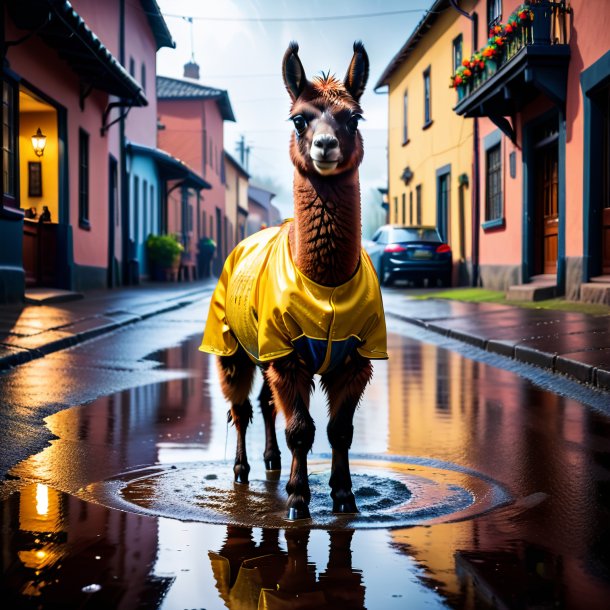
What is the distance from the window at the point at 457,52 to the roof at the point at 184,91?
22249mm

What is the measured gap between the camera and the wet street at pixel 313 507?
2654 millimetres

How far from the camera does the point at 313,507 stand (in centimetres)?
377

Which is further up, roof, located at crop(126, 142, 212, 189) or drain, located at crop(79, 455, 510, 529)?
roof, located at crop(126, 142, 212, 189)

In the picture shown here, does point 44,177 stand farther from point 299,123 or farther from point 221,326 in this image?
point 299,123

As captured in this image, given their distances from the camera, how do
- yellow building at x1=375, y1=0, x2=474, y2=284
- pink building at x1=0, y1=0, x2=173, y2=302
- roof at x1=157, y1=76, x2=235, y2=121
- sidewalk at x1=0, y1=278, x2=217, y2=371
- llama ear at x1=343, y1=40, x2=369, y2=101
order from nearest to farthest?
llama ear at x1=343, y1=40, x2=369, y2=101, sidewalk at x1=0, y1=278, x2=217, y2=371, pink building at x1=0, y1=0, x2=173, y2=302, yellow building at x1=375, y1=0, x2=474, y2=284, roof at x1=157, y1=76, x2=235, y2=121

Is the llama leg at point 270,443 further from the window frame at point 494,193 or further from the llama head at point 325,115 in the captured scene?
the window frame at point 494,193

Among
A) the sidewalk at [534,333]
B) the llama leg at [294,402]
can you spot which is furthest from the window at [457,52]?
the llama leg at [294,402]

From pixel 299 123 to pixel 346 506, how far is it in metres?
1.50

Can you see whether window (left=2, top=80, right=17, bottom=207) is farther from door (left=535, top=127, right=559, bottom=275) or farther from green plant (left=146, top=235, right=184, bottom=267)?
green plant (left=146, top=235, right=184, bottom=267)

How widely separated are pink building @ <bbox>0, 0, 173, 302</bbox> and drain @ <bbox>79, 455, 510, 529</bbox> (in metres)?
11.0

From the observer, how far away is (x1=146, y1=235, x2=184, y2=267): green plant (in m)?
31.0

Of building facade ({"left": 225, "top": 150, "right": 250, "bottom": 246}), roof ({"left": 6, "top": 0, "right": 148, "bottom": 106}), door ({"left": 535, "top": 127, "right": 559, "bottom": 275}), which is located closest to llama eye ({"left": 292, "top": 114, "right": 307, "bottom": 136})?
roof ({"left": 6, "top": 0, "right": 148, "bottom": 106})

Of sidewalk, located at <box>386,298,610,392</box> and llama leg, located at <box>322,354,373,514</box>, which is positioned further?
sidewalk, located at <box>386,298,610,392</box>

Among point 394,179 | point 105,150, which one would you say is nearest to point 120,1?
point 105,150
